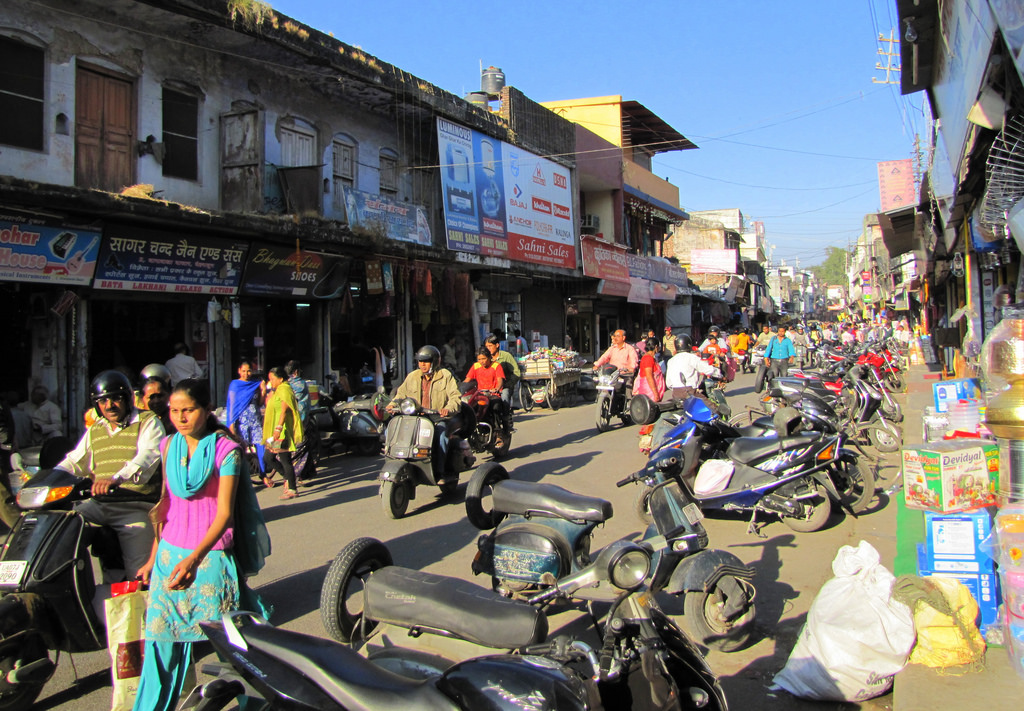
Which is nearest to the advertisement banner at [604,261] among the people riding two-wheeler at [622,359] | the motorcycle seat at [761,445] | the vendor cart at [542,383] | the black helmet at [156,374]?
the vendor cart at [542,383]

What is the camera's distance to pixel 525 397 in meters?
17.0

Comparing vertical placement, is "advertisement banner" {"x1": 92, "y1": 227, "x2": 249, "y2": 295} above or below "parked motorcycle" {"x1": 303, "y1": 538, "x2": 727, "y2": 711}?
above

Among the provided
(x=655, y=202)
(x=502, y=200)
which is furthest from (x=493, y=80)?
(x=655, y=202)

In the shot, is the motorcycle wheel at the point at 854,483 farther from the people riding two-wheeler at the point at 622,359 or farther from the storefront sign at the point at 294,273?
the storefront sign at the point at 294,273

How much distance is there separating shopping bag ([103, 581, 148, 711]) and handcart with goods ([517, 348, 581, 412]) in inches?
541

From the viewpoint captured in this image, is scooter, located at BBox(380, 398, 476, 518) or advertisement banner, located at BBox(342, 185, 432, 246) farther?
advertisement banner, located at BBox(342, 185, 432, 246)

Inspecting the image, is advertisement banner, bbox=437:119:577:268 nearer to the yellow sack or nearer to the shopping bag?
the shopping bag

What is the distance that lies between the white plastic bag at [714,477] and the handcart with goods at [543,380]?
1062 cm

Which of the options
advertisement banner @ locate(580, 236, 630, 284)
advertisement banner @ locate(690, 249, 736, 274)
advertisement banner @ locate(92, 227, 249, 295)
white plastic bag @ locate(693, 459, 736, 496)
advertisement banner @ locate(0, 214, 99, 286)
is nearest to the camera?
white plastic bag @ locate(693, 459, 736, 496)

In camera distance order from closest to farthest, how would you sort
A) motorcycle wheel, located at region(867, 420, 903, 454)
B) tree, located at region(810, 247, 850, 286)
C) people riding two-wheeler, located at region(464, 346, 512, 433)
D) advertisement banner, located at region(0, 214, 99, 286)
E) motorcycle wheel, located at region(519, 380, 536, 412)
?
advertisement banner, located at region(0, 214, 99, 286)
motorcycle wheel, located at region(867, 420, 903, 454)
people riding two-wheeler, located at region(464, 346, 512, 433)
motorcycle wheel, located at region(519, 380, 536, 412)
tree, located at region(810, 247, 850, 286)

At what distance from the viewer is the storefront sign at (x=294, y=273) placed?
12.9m

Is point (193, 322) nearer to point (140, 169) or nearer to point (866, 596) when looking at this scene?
point (140, 169)

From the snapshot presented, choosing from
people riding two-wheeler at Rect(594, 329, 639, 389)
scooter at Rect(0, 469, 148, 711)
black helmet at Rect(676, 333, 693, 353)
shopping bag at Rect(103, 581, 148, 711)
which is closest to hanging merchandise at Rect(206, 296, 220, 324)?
people riding two-wheeler at Rect(594, 329, 639, 389)

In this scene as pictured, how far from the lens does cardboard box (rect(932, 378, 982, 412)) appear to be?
5727 millimetres
